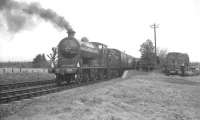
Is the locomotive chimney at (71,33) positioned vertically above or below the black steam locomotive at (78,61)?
above

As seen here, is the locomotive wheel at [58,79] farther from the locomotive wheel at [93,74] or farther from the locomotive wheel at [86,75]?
the locomotive wheel at [93,74]

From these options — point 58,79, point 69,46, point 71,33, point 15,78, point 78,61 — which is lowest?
point 15,78

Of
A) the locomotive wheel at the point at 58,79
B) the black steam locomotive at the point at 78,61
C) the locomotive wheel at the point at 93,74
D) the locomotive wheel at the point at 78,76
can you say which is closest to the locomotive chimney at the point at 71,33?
the black steam locomotive at the point at 78,61

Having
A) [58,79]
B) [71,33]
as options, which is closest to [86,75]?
[58,79]

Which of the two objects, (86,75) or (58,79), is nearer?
(58,79)

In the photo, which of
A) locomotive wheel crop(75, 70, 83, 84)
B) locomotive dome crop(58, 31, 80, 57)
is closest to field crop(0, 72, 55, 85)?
locomotive dome crop(58, 31, 80, 57)

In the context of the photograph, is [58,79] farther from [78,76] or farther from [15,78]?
[15,78]

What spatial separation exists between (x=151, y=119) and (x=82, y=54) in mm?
11519

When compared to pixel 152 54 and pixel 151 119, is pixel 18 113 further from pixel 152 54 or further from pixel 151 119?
pixel 152 54

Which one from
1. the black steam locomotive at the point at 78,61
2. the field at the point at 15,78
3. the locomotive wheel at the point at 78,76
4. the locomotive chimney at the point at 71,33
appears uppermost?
the locomotive chimney at the point at 71,33

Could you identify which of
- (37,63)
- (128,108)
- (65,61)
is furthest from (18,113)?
(37,63)

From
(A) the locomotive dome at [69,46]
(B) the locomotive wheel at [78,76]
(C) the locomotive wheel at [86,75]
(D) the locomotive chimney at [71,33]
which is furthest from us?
(C) the locomotive wheel at [86,75]

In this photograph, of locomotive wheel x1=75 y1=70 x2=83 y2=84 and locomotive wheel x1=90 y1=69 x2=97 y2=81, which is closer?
locomotive wheel x1=75 y1=70 x2=83 y2=84

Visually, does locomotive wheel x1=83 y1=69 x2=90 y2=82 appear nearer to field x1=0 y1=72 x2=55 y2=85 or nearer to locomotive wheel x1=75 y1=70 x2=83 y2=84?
locomotive wheel x1=75 y1=70 x2=83 y2=84
